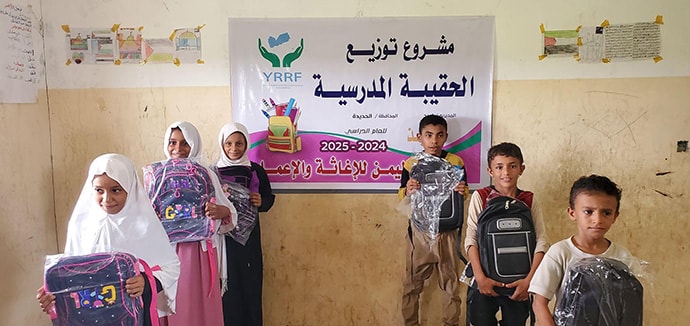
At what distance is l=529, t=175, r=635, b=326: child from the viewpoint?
5.67 feet

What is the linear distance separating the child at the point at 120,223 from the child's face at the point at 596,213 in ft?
5.07

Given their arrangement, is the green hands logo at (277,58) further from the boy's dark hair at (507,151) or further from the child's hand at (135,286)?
the child's hand at (135,286)

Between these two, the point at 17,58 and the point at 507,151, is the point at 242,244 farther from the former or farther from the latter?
the point at 17,58

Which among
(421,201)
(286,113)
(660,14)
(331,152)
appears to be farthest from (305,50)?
(660,14)

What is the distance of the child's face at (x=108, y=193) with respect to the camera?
1.81m

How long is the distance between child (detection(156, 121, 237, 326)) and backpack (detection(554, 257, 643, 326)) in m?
1.59

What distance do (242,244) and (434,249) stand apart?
3.52 ft

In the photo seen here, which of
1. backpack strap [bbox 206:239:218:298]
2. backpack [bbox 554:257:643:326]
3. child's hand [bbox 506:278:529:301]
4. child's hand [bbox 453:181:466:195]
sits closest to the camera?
backpack [bbox 554:257:643:326]

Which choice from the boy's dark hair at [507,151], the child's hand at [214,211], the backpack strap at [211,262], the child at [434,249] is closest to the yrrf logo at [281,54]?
the child at [434,249]

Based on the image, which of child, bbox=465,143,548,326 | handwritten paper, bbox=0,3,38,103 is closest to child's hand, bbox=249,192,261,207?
child, bbox=465,143,548,326

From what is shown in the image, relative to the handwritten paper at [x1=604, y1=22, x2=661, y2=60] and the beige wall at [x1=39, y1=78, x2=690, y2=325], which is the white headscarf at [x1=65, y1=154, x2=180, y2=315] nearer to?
the beige wall at [x1=39, y1=78, x2=690, y2=325]

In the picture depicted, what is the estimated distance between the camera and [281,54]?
9.84 feet

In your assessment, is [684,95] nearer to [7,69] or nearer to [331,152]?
[331,152]

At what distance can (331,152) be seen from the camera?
304cm
